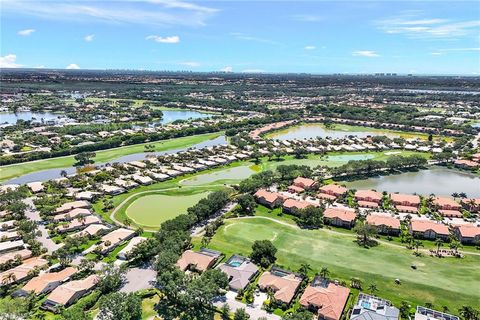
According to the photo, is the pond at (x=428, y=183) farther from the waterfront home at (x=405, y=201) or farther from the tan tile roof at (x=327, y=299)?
the tan tile roof at (x=327, y=299)

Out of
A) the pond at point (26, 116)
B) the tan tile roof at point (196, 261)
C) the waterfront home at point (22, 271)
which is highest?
the pond at point (26, 116)

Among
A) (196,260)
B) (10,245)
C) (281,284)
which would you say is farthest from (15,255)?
(281,284)

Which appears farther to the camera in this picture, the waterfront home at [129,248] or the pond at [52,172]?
the pond at [52,172]

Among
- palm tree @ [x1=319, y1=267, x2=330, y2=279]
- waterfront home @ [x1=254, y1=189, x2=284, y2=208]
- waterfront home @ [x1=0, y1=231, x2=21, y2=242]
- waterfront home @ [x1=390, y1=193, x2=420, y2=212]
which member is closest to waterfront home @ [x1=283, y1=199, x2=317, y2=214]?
waterfront home @ [x1=254, y1=189, x2=284, y2=208]

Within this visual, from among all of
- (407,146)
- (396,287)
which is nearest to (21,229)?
(396,287)

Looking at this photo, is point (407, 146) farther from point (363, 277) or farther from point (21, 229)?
point (21, 229)

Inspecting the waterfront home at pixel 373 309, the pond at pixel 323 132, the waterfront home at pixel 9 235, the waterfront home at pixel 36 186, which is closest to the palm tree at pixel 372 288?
the waterfront home at pixel 373 309

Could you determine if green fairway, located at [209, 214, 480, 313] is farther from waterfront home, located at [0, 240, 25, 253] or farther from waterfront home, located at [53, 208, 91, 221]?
waterfront home, located at [0, 240, 25, 253]

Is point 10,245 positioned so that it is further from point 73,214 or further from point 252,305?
point 252,305
